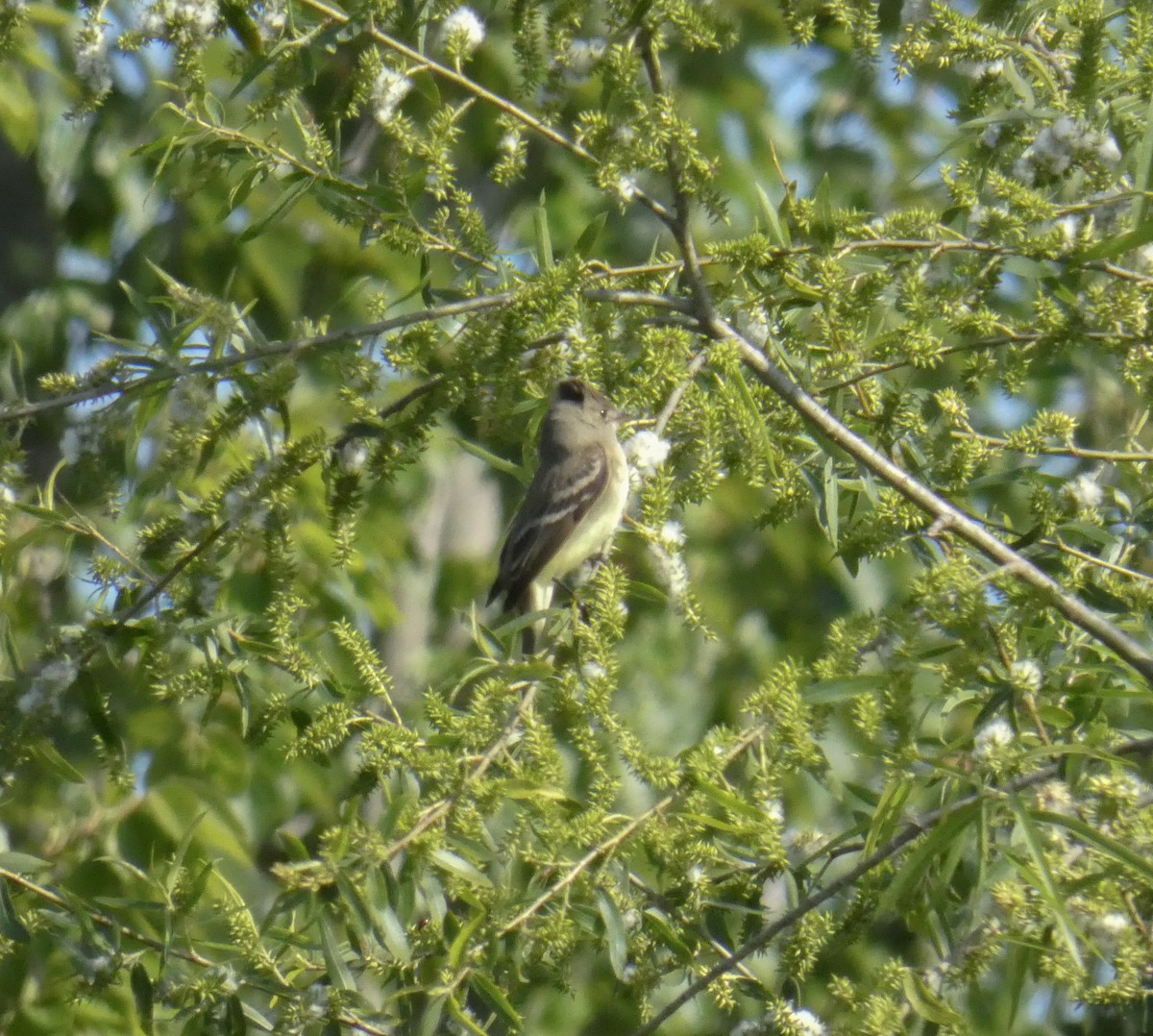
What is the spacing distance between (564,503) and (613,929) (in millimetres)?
3159

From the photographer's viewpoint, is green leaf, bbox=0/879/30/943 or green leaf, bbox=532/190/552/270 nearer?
green leaf, bbox=0/879/30/943

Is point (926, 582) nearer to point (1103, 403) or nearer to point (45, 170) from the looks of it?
point (1103, 403)

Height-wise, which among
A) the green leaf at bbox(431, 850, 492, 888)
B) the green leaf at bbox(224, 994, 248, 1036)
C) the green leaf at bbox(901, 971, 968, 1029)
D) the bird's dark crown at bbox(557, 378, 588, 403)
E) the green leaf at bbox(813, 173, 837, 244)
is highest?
the green leaf at bbox(813, 173, 837, 244)

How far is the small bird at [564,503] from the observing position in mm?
5504

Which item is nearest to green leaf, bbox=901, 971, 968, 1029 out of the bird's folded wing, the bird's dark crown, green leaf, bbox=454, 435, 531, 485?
green leaf, bbox=454, 435, 531, 485

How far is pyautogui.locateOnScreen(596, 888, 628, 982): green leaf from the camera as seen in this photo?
2596 mm

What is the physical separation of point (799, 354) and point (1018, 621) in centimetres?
74

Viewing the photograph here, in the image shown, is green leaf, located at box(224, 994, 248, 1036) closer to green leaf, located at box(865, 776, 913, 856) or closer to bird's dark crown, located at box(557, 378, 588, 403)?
green leaf, located at box(865, 776, 913, 856)

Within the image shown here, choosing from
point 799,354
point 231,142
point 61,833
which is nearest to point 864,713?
point 799,354

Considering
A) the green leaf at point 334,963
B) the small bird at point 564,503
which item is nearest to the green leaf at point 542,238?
the green leaf at point 334,963

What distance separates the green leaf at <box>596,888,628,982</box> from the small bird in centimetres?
262

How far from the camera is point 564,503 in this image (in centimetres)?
569

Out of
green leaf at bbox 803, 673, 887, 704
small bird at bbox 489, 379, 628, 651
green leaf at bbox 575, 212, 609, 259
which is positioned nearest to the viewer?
green leaf at bbox 803, 673, 887, 704

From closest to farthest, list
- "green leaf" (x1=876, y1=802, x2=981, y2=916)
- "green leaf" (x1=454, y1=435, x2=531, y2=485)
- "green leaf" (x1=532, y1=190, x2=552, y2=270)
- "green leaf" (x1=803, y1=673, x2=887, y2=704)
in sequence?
"green leaf" (x1=876, y1=802, x2=981, y2=916), "green leaf" (x1=803, y1=673, x2=887, y2=704), "green leaf" (x1=532, y1=190, x2=552, y2=270), "green leaf" (x1=454, y1=435, x2=531, y2=485)
